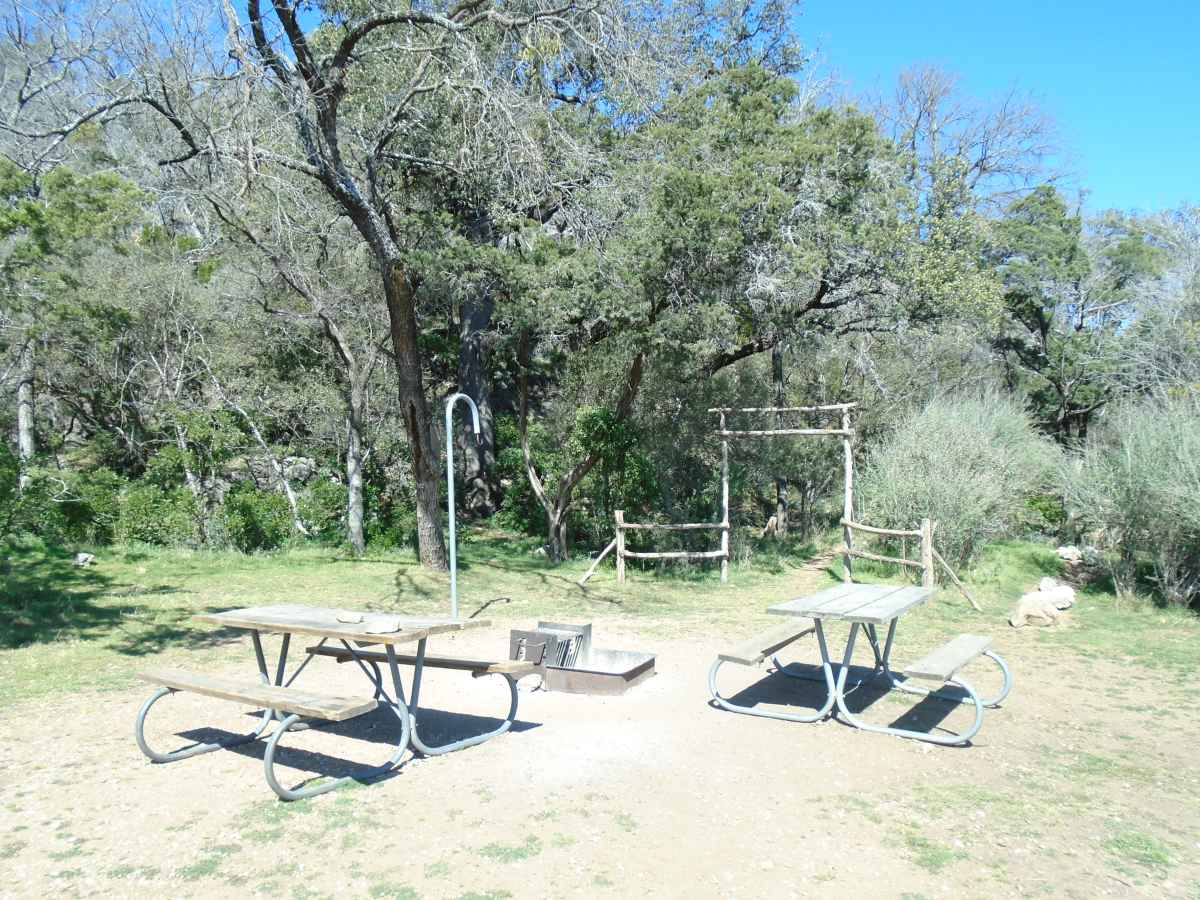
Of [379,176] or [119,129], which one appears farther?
[119,129]

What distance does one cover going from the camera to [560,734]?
212 inches

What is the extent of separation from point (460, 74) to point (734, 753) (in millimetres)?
7577

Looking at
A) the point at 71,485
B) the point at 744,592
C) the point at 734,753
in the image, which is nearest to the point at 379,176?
the point at 71,485

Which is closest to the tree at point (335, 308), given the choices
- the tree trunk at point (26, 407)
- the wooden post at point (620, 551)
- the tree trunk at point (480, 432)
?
the tree trunk at point (26, 407)

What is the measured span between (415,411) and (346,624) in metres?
6.78

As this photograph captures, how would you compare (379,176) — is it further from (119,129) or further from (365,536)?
(119,129)

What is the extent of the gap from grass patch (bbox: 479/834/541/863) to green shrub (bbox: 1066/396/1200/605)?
349 inches

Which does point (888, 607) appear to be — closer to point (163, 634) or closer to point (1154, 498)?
point (163, 634)

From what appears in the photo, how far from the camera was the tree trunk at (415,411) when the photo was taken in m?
11.0

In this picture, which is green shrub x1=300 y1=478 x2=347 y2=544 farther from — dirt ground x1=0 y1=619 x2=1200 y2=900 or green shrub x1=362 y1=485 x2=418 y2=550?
dirt ground x1=0 y1=619 x2=1200 y2=900

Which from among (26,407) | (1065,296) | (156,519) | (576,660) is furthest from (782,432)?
(1065,296)

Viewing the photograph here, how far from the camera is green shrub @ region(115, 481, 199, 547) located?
12.4 metres

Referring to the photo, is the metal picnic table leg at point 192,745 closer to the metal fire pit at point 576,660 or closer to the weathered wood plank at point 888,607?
the metal fire pit at point 576,660

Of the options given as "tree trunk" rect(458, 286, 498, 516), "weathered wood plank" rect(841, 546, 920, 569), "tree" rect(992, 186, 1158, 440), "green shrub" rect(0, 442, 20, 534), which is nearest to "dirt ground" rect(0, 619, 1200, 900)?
"weathered wood plank" rect(841, 546, 920, 569)
